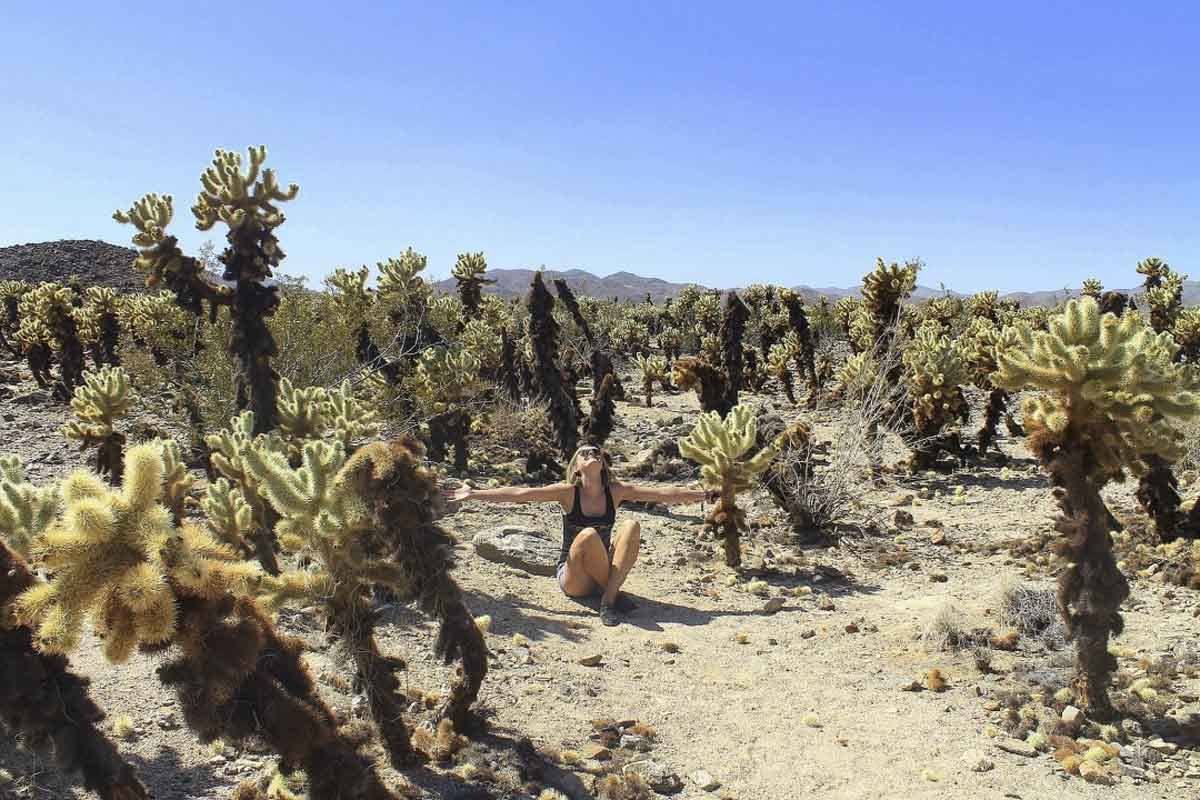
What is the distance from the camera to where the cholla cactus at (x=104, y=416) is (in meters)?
11.3

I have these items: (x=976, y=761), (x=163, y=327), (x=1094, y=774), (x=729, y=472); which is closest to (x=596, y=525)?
(x=729, y=472)

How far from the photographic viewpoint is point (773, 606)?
773 cm

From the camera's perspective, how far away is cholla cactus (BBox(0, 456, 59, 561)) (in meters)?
4.00

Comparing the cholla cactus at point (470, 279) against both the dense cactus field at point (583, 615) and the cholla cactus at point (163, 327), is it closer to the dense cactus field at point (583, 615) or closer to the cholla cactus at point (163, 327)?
the cholla cactus at point (163, 327)

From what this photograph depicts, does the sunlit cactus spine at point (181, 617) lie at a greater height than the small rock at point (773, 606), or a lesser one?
greater

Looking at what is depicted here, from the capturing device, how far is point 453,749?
4.66m

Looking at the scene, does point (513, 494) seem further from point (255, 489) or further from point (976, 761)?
point (976, 761)

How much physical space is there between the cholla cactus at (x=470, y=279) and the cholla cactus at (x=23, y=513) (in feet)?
72.2

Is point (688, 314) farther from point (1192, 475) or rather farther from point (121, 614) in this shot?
point (121, 614)

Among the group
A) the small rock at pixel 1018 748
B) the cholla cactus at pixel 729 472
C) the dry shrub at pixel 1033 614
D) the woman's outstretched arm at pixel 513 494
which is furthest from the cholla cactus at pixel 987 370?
the small rock at pixel 1018 748

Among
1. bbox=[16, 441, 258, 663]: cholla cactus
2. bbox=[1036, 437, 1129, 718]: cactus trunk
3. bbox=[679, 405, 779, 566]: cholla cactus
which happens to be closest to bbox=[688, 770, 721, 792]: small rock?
bbox=[1036, 437, 1129, 718]: cactus trunk

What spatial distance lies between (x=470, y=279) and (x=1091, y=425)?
22826 mm

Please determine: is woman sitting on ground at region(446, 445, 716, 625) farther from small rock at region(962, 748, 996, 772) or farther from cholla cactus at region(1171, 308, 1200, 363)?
cholla cactus at region(1171, 308, 1200, 363)

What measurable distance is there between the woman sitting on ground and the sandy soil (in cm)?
29
